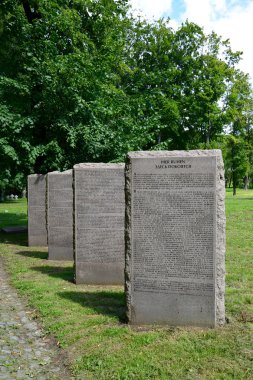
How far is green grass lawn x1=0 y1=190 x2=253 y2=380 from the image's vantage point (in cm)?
414

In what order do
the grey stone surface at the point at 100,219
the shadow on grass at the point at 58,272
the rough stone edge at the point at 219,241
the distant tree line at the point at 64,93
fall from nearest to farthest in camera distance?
the rough stone edge at the point at 219,241 < the grey stone surface at the point at 100,219 < the shadow on grass at the point at 58,272 < the distant tree line at the point at 64,93

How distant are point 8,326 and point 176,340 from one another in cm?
249

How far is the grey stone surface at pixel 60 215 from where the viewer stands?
10.0 meters

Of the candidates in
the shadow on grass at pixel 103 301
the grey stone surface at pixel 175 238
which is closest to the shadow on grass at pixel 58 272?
the shadow on grass at pixel 103 301

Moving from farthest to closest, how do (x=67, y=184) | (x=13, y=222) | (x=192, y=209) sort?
(x=13, y=222), (x=67, y=184), (x=192, y=209)

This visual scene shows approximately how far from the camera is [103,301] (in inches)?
259

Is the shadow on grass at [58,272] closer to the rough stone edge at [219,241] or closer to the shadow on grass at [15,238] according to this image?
the rough stone edge at [219,241]

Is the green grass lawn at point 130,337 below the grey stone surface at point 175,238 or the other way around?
below

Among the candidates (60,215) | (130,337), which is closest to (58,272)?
(60,215)

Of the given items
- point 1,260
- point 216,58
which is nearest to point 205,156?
point 1,260

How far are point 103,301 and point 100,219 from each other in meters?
1.71

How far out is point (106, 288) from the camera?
754cm

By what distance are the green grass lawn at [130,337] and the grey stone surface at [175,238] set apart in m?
0.29

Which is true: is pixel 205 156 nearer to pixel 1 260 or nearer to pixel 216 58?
pixel 1 260
